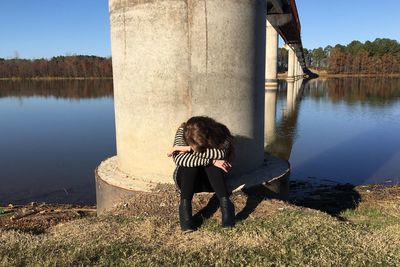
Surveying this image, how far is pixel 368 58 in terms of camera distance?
121375 millimetres

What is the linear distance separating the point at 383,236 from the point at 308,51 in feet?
538

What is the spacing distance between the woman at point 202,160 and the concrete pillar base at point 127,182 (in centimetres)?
110

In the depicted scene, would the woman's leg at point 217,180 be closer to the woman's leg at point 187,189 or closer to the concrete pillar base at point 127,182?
the woman's leg at point 187,189

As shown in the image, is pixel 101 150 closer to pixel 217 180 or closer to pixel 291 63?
pixel 217 180

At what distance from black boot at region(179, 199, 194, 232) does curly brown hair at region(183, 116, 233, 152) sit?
63 cm

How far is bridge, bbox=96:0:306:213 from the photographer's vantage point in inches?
216

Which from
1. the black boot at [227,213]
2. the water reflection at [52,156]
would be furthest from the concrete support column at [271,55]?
the black boot at [227,213]

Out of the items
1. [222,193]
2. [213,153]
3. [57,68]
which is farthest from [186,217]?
[57,68]

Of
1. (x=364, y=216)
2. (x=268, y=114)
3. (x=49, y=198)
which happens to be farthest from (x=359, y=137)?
(x=49, y=198)

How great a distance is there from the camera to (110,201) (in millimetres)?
6035

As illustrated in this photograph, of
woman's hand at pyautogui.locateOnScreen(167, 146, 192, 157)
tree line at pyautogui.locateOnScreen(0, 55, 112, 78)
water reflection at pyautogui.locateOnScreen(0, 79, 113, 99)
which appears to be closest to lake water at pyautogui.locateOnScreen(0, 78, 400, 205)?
woman's hand at pyautogui.locateOnScreen(167, 146, 192, 157)

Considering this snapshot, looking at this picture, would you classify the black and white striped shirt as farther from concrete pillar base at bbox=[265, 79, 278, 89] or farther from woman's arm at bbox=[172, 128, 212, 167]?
concrete pillar base at bbox=[265, 79, 278, 89]

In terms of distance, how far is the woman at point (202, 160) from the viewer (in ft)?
14.8

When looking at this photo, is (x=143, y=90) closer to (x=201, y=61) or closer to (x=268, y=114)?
(x=201, y=61)
